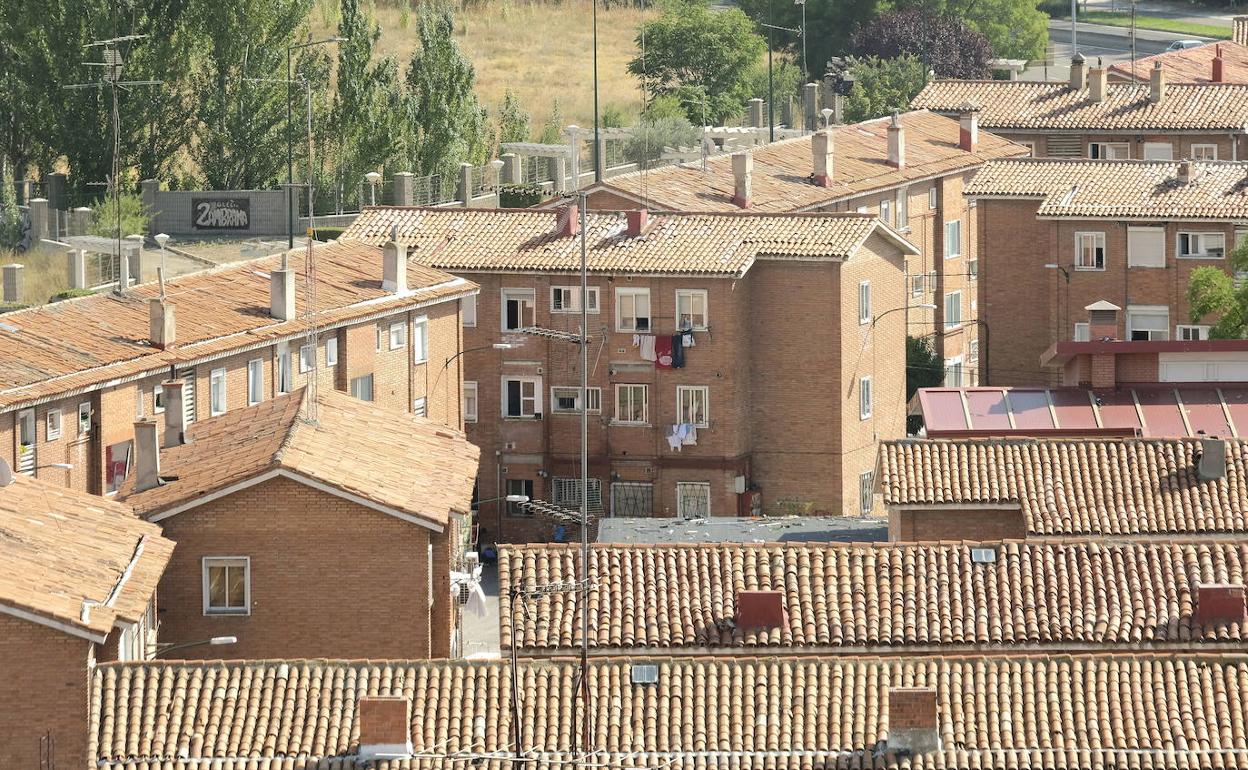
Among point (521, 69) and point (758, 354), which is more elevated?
point (521, 69)

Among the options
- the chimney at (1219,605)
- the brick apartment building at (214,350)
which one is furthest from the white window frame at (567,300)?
the chimney at (1219,605)

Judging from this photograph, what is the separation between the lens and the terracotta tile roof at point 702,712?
3725 cm

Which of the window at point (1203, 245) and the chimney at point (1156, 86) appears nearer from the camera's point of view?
the window at point (1203, 245)

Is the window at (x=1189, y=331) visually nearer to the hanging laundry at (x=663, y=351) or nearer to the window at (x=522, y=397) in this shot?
the hanging laundry at (x=663, y=351)

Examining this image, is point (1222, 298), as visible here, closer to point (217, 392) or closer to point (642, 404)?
point (642, 404)

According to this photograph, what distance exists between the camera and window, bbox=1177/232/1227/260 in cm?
8181

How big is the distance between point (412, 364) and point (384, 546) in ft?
80.1

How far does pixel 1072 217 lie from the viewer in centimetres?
8262

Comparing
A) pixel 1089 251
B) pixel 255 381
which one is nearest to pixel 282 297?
pixel 255 381

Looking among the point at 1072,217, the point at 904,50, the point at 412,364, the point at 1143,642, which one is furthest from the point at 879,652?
the point at 904,50

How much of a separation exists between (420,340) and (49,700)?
30.9 m

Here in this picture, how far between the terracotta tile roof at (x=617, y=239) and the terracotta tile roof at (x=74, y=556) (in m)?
29.3

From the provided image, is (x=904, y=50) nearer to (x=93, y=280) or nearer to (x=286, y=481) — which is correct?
(x=93, y=280)

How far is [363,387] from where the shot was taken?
65.5 metres
